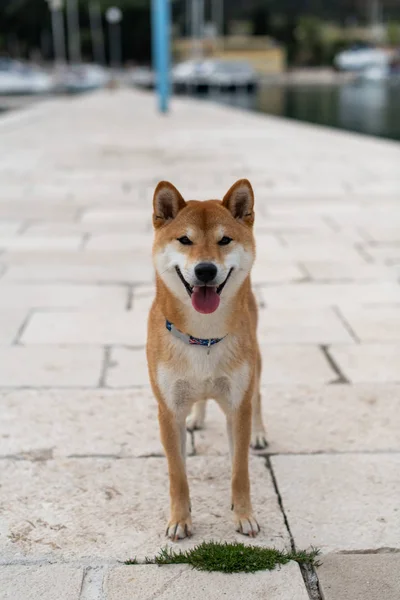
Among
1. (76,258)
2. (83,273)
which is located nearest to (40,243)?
(76,258)

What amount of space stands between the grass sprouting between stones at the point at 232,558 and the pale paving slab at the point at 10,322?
272 centimetres

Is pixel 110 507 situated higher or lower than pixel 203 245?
lower

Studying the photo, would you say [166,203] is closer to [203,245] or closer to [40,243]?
[203,245]

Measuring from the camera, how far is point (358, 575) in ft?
9.16

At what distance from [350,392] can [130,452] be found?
4.81 ft

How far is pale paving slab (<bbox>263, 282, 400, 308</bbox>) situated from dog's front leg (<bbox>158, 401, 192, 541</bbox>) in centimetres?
295

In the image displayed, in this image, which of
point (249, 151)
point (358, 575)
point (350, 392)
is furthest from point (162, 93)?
point (358, 575)

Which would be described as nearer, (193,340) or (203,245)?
(203,245)

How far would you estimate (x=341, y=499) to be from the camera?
11.0ft

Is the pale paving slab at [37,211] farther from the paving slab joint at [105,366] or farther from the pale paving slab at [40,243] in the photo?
the paving slab joint at [105,366]

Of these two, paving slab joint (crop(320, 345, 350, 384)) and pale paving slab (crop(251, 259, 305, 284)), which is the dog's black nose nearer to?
paving slab joint (crop(320, 345, 350, 384))

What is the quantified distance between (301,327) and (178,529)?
2713 millimetres

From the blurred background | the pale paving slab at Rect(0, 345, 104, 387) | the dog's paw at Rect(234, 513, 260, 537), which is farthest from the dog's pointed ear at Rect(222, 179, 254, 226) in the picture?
the blurred background

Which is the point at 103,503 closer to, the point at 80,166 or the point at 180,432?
the point at 180,432
